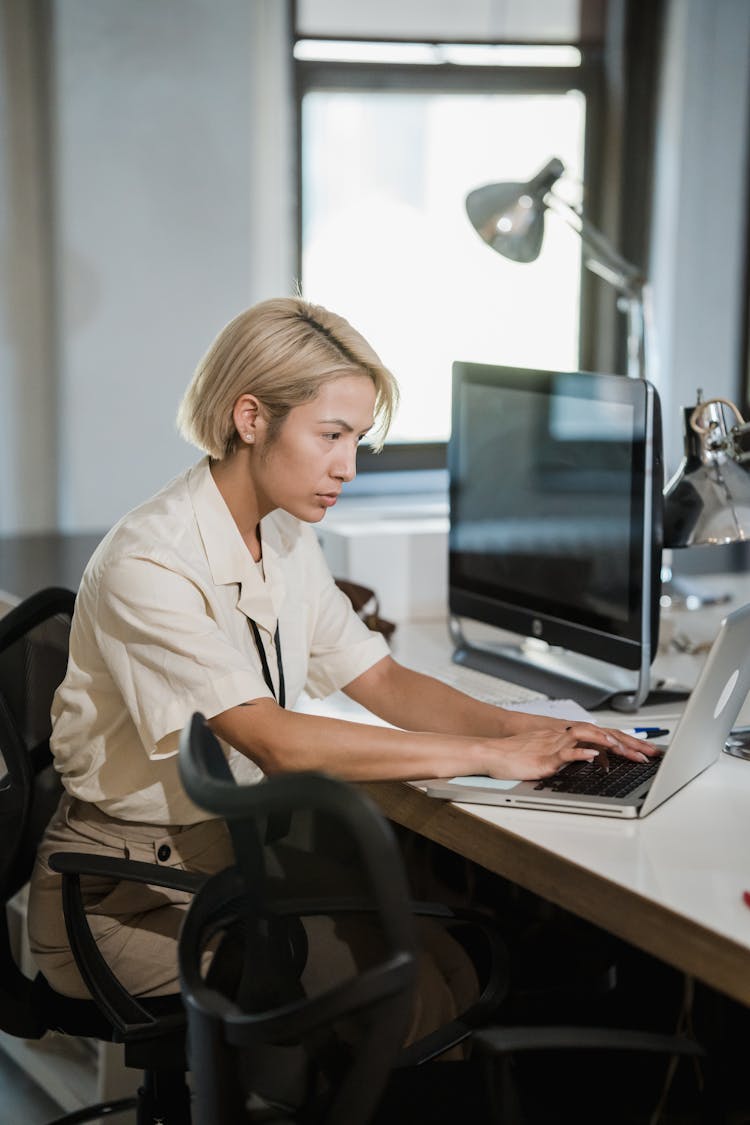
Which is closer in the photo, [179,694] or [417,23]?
[179,694]

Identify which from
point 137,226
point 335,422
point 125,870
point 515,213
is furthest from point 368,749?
point 137,226

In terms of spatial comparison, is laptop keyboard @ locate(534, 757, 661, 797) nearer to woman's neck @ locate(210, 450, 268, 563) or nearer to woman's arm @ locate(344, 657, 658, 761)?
woman's arm @ locate(344, 657, 658, 761)

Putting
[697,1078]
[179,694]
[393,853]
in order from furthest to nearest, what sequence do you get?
[697,1078], [179,694], [393,853]

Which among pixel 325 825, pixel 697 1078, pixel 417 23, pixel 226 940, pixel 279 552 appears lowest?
pixel 697 1078

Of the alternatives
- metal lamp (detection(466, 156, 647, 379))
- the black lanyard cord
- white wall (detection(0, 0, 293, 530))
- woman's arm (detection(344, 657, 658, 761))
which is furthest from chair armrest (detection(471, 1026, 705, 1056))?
white wall (detection(0, 0, 293, 530))

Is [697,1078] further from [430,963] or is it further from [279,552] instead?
[279,552]

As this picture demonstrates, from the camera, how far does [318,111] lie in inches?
131

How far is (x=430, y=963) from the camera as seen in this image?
157 cm

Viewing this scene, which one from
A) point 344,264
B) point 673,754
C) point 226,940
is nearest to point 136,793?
point 226,940

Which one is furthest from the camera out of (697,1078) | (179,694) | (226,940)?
(697,1078)

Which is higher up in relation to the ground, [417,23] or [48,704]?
[417,23]

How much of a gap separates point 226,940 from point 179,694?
0.94ft

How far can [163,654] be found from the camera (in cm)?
151

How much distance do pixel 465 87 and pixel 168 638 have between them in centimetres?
236
